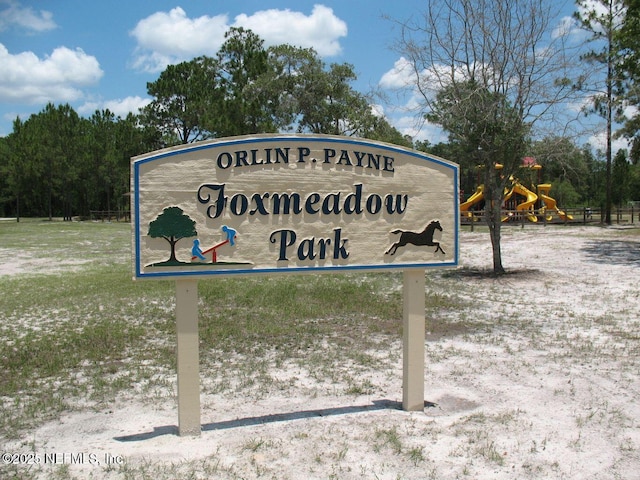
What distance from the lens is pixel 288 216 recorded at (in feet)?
14.7

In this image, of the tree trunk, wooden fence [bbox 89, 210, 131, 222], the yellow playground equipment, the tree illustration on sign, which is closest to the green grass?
the tree illustration on sign

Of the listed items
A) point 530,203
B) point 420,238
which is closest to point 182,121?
point 530,203

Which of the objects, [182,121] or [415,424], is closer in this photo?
[415,424]

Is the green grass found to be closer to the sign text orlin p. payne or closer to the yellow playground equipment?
the sign text orlin p. payne

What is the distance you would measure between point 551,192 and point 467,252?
124 feet

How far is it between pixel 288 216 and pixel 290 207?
72mm

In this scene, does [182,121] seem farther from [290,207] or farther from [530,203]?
[290,207]

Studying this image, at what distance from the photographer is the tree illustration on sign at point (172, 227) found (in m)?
4.09

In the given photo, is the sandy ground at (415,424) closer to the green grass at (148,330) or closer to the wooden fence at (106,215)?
the green grass at (148,330)

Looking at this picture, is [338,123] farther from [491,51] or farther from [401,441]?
[401,441]

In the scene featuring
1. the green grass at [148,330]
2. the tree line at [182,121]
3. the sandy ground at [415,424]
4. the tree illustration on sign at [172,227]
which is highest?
the tree line at [182,121]

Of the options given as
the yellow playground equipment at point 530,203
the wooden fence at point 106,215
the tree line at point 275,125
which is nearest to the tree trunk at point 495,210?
the tree line at point 275,125

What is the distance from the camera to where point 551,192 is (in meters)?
52.3

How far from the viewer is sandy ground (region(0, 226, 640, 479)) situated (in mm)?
3752
